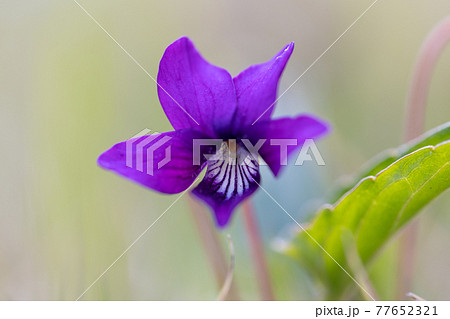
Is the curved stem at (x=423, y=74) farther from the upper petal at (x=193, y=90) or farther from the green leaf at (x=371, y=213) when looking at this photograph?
the upper petal at (x=193, y=90)

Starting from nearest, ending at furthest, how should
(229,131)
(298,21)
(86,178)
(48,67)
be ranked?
(229,131), (86,178), (48,67), (298,21)

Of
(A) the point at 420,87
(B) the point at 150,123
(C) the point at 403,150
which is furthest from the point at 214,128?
(B) the point at 150,123

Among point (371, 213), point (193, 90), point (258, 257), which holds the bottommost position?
point (258, 257)

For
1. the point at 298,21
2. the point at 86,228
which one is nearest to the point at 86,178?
the point at 86,228

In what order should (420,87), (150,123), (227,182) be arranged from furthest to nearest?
(150,123)
(420,87)
(227,182)

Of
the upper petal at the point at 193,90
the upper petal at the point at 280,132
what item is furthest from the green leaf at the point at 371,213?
the upper petal at the point at 193,90

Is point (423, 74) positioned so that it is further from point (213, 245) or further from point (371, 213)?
point (213, 245)
